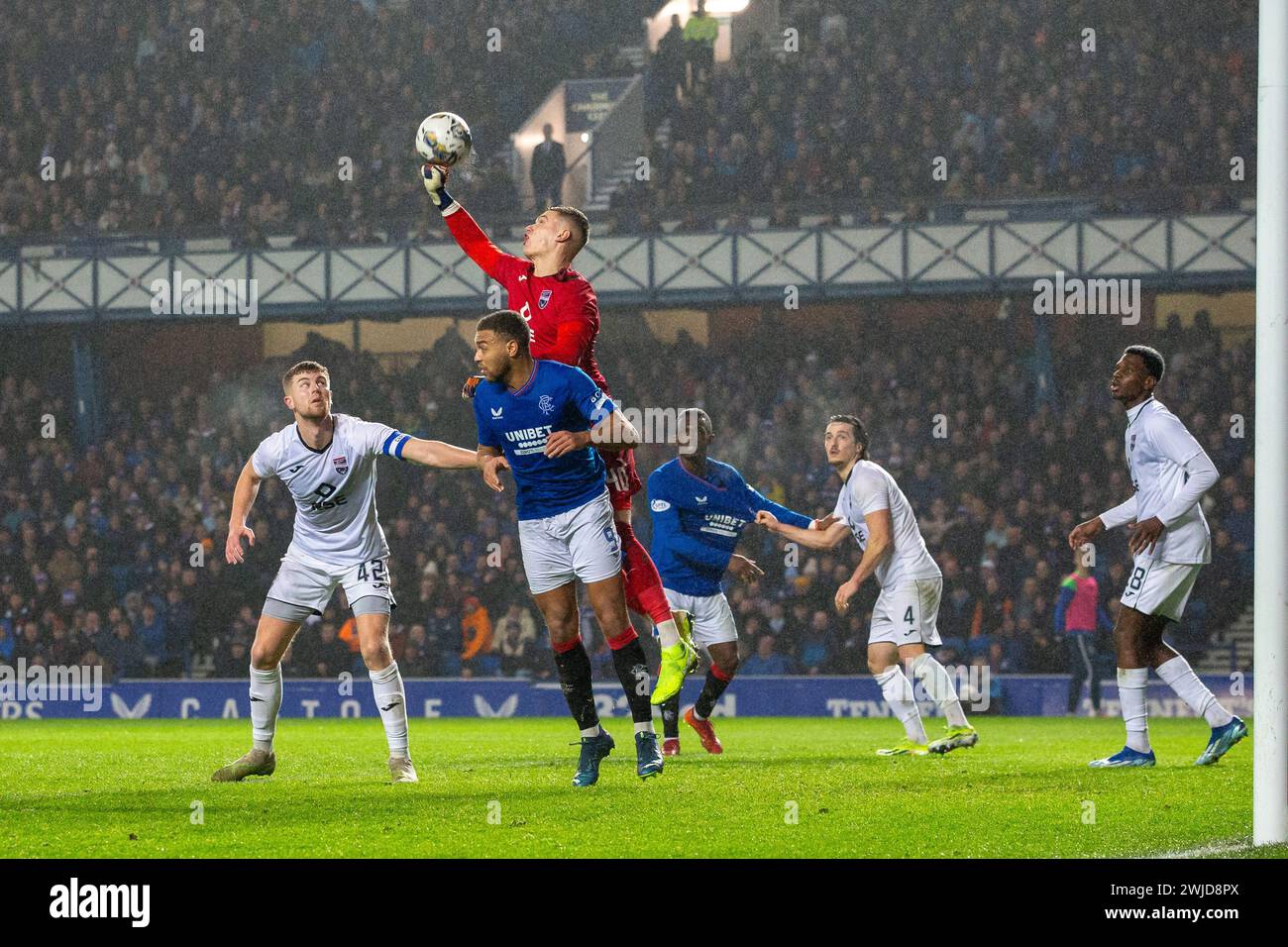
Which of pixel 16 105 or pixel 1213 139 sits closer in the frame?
pixel 1213 139

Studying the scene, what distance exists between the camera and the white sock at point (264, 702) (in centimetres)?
793

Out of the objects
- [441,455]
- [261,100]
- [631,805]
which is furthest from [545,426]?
[261,100]

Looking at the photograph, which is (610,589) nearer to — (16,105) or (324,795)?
(324,795)

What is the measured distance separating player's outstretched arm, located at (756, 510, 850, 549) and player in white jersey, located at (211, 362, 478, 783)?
89.2 inches

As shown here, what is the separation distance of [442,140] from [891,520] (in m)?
3.58

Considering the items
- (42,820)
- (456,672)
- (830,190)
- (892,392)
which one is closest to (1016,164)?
(830,190)

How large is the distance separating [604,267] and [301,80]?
758cm

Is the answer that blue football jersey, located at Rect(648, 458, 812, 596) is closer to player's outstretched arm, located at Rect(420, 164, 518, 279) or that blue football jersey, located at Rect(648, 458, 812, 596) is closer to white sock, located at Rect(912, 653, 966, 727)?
white sock, located at Rect(912, 653, 966, 727)

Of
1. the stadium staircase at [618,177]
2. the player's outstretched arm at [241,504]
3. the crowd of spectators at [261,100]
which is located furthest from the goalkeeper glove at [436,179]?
the crowd of spectators at [261,100]

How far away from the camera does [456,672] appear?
62.9 feet

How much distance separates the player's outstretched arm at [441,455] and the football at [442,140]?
1396 mm

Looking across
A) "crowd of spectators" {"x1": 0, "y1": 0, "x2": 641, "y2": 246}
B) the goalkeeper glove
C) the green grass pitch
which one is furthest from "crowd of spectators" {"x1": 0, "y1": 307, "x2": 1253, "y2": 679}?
the goalkeeper glove

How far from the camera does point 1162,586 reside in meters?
8.57

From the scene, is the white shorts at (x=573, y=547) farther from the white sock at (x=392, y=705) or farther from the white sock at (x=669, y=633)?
the white sock at (x=392, y=705)
